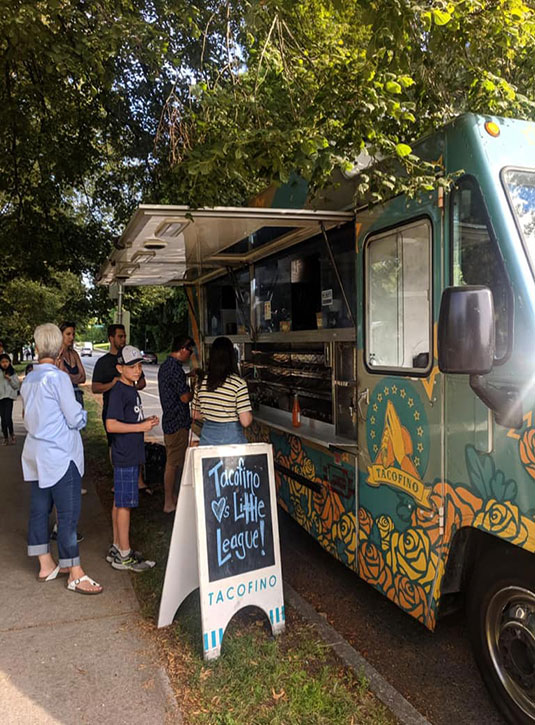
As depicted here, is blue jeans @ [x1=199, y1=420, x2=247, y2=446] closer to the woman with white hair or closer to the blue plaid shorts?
the blue plaid shorts

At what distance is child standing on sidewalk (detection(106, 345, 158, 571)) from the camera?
4.35 meters

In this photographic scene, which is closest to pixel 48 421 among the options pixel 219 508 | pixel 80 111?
pixel 219 508

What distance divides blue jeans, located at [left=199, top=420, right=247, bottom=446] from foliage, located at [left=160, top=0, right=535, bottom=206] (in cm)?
165

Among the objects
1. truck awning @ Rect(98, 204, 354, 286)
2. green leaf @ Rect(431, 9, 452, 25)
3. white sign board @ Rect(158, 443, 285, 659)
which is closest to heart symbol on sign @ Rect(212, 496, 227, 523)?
white sign board @ Rect(158, 443, 285, 659)

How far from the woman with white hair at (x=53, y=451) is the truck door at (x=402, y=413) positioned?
201cm

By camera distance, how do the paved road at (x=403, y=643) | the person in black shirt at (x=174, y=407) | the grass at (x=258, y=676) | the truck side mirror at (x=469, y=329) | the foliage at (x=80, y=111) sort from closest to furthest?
1. the truck side mirror at (x=469, y=329)
2. the grass at (x=258, y=676)
3. the paved road at (x=403, y=643)
4. the foliage at (x=80, y=111)
5. the person in black shirt at (x=174, y=407)

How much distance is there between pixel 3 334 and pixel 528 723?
1244 inches

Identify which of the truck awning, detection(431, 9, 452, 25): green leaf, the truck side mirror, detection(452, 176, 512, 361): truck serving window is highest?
detection(431, 9, 452, 25): green leaf

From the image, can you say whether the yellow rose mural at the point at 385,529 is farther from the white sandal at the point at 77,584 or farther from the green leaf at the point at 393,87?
the green leaf at the point at 393,87

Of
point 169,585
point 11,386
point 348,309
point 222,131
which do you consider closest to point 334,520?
point 169,585

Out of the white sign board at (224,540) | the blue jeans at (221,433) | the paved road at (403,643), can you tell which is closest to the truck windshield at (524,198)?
the white sign board at (224,540)

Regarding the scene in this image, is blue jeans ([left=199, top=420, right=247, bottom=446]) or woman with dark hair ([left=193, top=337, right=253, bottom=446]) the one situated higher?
woman with dark hair ([left=193, top=337, right=253, bottom=446])

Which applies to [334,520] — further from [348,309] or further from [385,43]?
[385,43]

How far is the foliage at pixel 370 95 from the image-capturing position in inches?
Result: 129
